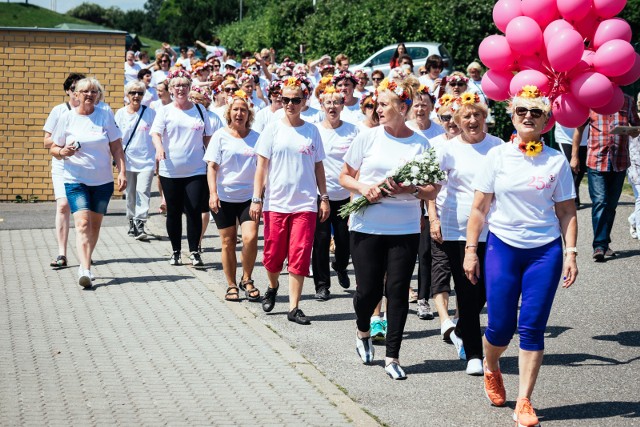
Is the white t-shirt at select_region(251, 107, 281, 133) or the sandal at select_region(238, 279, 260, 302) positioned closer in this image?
the sandal at select_region(238, 279, 260, 302)

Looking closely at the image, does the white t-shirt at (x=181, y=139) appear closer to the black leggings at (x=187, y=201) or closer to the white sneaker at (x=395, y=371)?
the black leggings at (x=187, y=201)

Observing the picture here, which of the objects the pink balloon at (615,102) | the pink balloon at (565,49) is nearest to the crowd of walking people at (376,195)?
the pink balloon at (565,49)

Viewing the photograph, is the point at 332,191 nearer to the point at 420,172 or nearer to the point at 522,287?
the point at 420,172

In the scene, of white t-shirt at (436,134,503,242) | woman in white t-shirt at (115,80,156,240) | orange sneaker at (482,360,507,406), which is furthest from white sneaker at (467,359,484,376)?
woman in white t-shirt at (115,80,156,240)

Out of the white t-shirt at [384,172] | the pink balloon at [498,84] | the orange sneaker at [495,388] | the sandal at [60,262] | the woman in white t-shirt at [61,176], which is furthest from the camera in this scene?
the sandal at [60,262]

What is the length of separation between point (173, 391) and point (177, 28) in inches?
3925

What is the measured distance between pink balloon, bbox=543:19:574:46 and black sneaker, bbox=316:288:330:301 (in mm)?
3744

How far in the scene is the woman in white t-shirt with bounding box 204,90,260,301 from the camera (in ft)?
35.9

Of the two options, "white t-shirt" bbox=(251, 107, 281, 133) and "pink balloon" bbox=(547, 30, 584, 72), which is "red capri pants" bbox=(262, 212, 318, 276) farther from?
"white t-shirt" bbox=(251, 107, 281, 133)

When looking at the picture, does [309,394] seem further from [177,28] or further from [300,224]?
[177,28]

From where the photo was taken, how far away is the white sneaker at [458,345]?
8.60 m

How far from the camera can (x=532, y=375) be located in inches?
269

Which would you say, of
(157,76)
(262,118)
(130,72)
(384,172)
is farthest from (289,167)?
(130,72)

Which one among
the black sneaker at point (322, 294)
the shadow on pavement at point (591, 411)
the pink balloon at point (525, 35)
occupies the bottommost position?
the black sneaker at point (322, 294)
